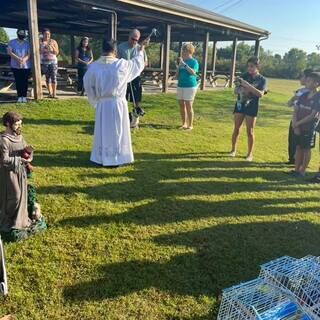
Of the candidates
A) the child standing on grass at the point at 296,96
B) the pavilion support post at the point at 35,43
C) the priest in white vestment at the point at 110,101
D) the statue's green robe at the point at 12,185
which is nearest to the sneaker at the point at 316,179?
the child standing on grass at the point at 296,96

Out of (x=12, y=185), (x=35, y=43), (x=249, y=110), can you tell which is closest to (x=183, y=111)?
(x=249, y=110)

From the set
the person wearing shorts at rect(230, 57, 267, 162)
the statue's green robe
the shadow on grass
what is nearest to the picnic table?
the shadow on grass

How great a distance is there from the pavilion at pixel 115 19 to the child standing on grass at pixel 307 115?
642 centimetres

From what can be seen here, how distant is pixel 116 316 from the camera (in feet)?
9.52

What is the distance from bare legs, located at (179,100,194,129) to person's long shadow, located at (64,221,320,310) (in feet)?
14.6

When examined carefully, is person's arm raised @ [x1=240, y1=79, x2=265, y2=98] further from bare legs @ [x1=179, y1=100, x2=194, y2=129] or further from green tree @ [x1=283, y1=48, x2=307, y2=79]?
green tree @ [x1=283, y1=48, x2=307, y2=79]

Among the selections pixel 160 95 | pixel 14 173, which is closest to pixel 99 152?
pixel 14 173

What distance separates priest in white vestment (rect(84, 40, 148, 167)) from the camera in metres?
5.54

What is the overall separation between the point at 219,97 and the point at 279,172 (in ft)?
30.3

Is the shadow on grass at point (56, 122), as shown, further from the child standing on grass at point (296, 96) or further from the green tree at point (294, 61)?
the green tree at point (294, 61)

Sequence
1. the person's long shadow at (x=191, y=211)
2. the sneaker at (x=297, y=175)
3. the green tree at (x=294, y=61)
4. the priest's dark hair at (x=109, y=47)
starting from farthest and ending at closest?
the green tree at (x=294, y=61), the sneaker at (x=297, y=175), the priest's dark hair at (x=109, y=47), the person's long shadow at (x=191, y=211)

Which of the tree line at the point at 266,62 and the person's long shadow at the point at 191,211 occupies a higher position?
the tree line at the point at 266,62

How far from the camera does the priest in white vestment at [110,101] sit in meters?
5.54

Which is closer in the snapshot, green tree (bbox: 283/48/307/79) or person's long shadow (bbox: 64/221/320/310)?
person's long shadow (bbox: 64/221/320/310)
